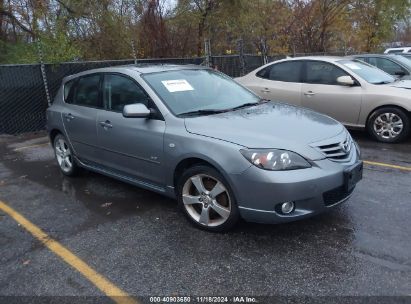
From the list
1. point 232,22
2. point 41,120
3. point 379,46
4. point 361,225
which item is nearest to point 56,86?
point 41,120

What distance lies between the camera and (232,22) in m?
13.9

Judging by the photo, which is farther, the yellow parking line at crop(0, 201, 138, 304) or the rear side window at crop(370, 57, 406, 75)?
the rear side window at crop(370, 57, 406, 75)

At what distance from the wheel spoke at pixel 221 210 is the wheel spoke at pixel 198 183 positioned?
16 cm

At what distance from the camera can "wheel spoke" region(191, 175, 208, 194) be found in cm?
391

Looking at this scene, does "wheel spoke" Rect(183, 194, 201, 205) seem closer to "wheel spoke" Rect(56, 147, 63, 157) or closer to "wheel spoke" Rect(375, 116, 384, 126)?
"wheel spoke" Rect(56, 147, 63, 157)

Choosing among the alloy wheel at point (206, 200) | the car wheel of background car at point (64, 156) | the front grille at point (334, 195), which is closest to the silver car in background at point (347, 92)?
the front grille at point (334, 195)

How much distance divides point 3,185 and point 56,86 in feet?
15.3

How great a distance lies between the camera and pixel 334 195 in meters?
3.67

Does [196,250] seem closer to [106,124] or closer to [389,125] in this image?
[106,124]

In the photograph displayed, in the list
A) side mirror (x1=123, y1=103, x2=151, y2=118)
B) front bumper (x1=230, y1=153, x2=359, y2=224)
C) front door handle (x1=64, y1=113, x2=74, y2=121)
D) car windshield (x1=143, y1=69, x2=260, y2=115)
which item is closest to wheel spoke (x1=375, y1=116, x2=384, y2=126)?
car windshield (x1=143, y1=69, x2=260, y2=115)

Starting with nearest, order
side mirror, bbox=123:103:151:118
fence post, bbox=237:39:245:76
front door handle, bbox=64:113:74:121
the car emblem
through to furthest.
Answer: the car emblem
side mirror, bbox=123:103:151:118
front door handle, bbox=64:113:74:121
fence post, bbox=237:39:245:76

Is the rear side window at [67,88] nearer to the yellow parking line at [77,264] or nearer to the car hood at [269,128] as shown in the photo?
the yellow parking line at [77,264]

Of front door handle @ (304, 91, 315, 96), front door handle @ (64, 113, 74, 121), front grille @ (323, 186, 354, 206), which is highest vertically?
front door handle @ (64, 113, 74, 121)

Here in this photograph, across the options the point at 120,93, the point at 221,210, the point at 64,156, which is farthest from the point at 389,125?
the point at 64,156
